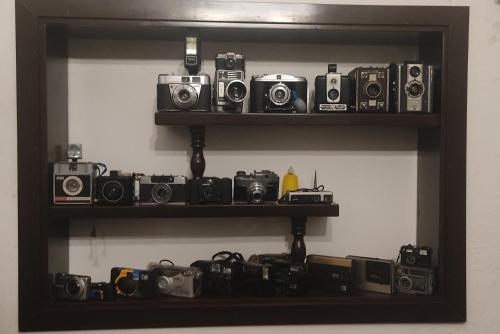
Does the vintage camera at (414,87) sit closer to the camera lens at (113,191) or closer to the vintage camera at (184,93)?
the vintage camera at (184,93)

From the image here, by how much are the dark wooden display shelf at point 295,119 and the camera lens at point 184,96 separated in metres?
0.03

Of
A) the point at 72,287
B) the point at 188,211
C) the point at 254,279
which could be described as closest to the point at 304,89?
the point at 188,211

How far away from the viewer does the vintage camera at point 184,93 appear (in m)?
1.71

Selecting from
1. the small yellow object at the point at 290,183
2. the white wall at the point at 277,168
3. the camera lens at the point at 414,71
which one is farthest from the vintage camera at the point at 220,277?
the camera lens at the point at 414,71

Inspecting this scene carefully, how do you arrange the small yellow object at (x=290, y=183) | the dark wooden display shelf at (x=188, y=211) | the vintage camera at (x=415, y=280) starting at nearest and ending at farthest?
1. the dark wooden display shelf at (x=188, y=211)
2. the vintage camera at (x=415, y=280)
3. the small yellow object at (x=290, y=183)

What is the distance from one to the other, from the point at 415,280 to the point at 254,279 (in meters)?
0.64

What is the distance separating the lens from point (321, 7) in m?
1.73

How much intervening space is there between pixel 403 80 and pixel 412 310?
2.93ft

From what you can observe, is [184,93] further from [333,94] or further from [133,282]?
[133,282]

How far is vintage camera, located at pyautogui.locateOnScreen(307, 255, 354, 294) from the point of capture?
1804 millimetres

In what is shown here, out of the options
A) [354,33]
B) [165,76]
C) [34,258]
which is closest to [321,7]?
[354,33]

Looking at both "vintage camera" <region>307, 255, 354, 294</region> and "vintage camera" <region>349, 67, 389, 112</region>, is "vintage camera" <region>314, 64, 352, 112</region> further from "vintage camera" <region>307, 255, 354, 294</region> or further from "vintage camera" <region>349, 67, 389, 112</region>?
"vintage camera" <region>307, 255, 354, 294</region>

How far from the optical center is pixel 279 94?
175 centimetres

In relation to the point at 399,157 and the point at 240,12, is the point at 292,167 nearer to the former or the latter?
the point at 399,157
